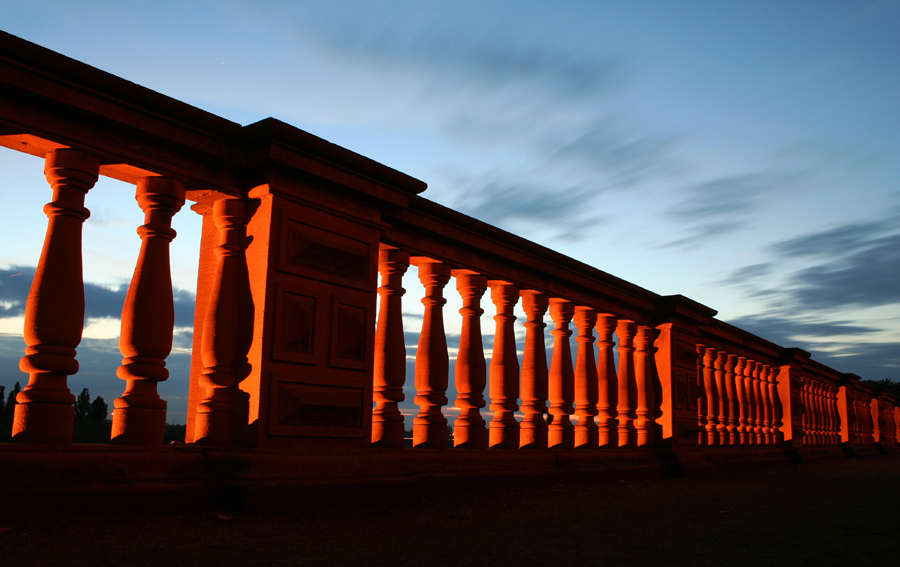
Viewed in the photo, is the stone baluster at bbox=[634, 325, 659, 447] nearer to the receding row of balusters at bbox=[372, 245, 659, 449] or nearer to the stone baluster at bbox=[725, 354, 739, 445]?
the receding row of balusters at bbox=[372, 245, 659, 449]

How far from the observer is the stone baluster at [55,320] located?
17.6 feet

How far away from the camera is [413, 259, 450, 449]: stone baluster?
8.73 metres

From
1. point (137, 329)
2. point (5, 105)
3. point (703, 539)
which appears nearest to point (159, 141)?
point (5, 105)

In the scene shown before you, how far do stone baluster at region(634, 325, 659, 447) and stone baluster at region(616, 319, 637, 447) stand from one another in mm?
314

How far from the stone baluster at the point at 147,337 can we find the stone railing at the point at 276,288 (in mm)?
14

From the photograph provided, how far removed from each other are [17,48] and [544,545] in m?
5.24

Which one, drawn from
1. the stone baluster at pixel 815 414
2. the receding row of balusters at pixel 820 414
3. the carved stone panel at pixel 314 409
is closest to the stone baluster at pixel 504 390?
the carved stone panel at pixel 314 409

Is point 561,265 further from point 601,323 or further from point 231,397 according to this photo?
point 231,397

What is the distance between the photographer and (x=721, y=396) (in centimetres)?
1717

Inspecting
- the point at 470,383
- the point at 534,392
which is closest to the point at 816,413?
the point at 534,392

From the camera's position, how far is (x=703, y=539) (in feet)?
18.4

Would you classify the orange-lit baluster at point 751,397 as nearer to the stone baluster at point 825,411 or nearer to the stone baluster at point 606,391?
the stone baluster at point 825,411

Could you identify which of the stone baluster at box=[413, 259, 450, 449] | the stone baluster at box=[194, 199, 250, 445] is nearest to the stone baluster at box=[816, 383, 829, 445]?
the stone baluster at box=[413, 259, 450, 449]

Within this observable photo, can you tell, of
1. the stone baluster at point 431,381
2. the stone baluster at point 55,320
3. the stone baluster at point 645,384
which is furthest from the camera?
the stone baluster at point 645,384
